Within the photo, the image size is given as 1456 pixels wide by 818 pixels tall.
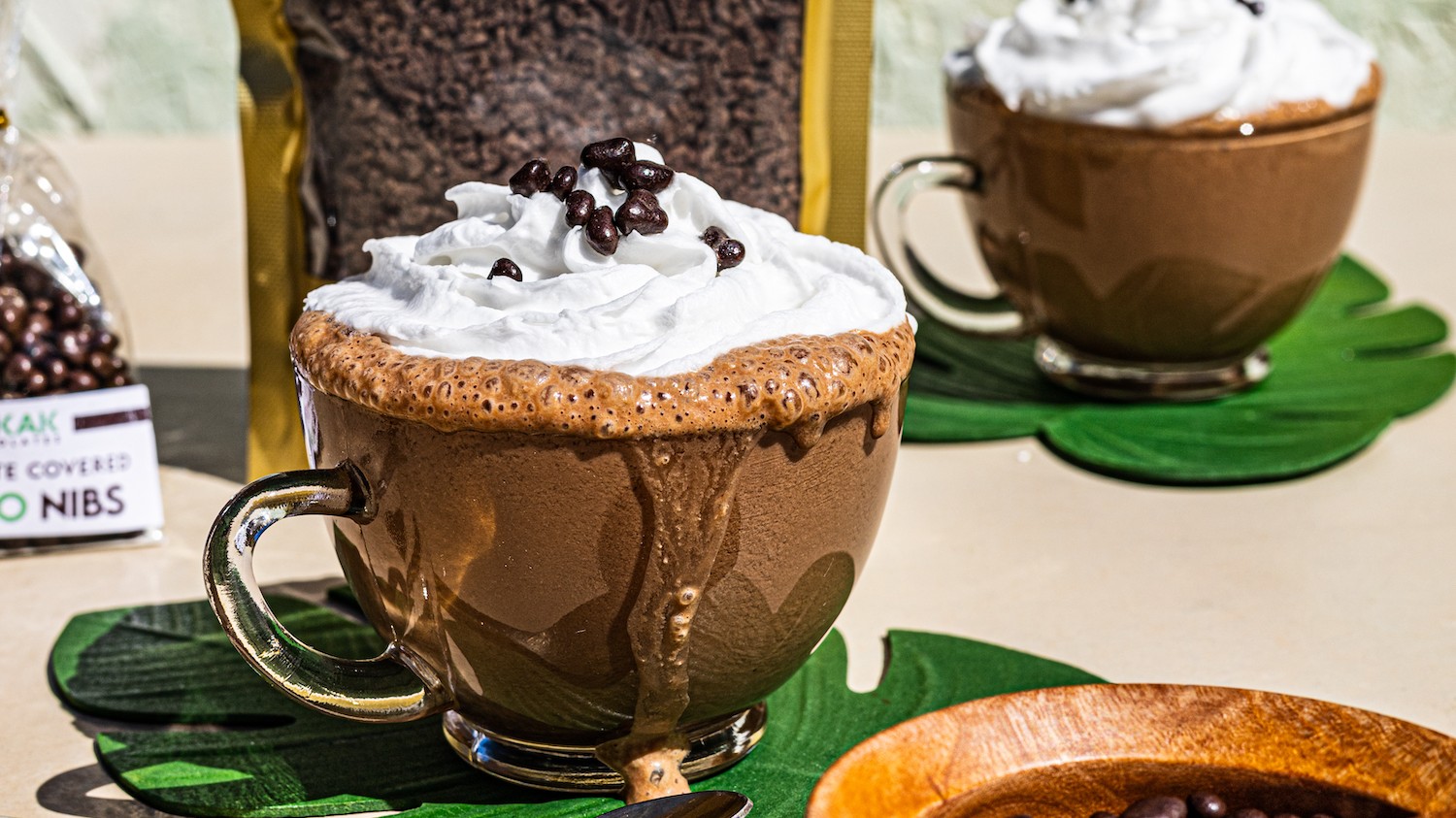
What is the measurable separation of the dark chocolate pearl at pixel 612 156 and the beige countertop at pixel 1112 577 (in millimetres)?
301

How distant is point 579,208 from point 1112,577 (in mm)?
446

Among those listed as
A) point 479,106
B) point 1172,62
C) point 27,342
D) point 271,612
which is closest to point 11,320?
point 27,342

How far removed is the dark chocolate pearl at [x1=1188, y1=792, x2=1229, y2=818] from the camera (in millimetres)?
603

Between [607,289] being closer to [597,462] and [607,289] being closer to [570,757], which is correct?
[597,462]

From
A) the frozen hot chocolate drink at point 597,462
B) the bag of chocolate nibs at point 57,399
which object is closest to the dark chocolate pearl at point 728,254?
the frozen hot chocolate drink at point 597,462

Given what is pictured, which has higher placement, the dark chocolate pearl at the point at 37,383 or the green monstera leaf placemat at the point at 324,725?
the dark chocolate pearl at the point at 37,383

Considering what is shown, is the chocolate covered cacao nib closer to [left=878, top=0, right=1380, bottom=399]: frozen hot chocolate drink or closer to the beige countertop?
the beige countertop

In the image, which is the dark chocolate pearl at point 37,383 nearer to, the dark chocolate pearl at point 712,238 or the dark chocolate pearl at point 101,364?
the dark chocolate pearl at point 101,364

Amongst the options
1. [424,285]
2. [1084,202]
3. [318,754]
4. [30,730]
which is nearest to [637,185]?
[424,285]

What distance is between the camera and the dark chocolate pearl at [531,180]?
0.69m

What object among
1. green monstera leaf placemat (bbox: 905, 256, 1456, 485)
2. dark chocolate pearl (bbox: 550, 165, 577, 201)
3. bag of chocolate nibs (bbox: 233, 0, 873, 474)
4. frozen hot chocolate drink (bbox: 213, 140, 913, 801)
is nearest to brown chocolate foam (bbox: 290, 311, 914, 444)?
frozen hot chocolate drink (bbox: 213, 140, 913, 801)

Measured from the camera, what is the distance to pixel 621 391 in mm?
585

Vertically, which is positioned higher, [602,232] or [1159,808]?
[602,232]

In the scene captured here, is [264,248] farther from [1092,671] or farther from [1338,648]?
[1338,648]
